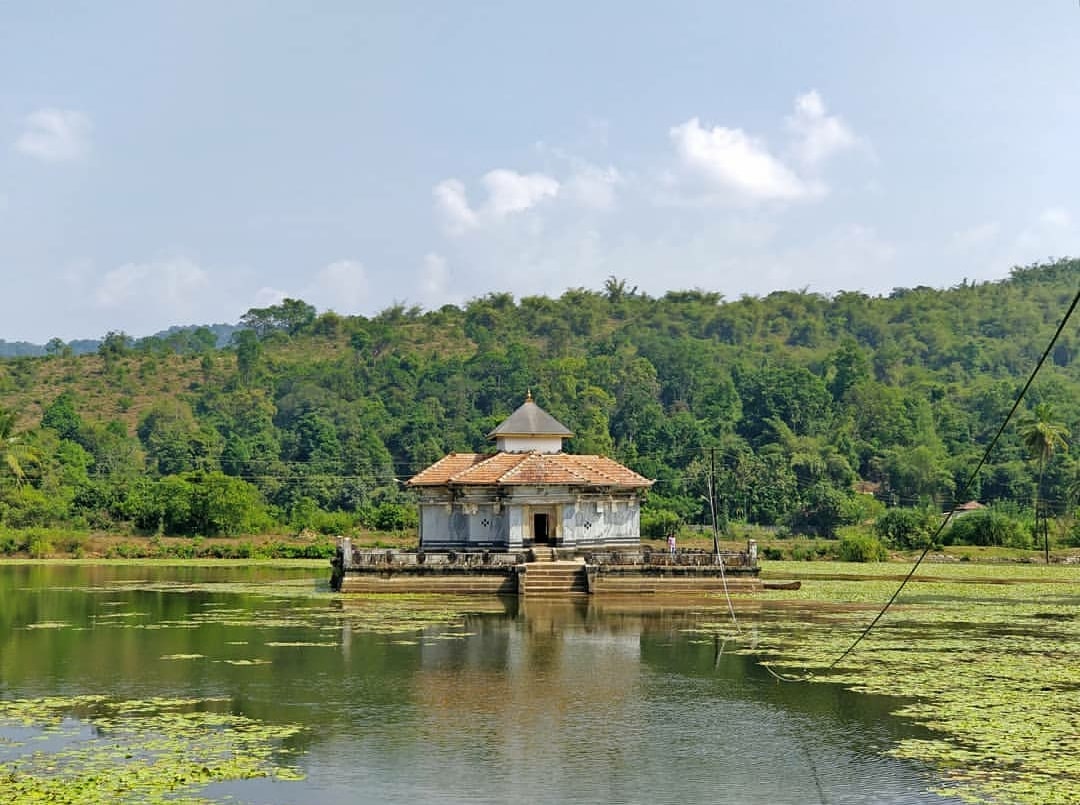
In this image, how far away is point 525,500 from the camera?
44219 mm

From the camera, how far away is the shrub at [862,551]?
196ft

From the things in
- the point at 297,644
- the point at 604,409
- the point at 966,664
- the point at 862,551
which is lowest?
the point at 966,664

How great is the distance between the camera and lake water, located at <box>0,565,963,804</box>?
54.7 feet

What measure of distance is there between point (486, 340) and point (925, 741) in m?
118

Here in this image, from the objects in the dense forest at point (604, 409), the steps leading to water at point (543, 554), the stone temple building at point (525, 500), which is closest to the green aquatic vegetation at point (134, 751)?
the steps leading to water at point (543, 554)

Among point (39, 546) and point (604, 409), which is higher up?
point (604, 409)

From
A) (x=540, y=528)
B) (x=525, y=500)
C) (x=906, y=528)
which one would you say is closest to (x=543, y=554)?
(x=525, y=500)

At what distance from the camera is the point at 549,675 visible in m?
25.1

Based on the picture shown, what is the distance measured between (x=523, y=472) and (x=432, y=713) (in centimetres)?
2355

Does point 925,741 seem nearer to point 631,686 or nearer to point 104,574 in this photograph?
point 631,686

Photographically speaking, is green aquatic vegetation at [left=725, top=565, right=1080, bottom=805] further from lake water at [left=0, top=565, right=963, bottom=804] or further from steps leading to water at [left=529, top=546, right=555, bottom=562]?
steps leading to water at [left=529, top=546, right=555, bottom=562]

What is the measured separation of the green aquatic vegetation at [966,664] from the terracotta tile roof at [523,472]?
25.5 ft

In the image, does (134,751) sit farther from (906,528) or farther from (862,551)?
(906,528)

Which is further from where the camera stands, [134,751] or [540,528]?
[540,528]
